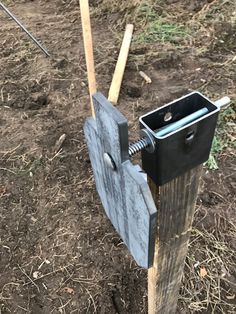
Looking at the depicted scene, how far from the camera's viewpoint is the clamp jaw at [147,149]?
95cm

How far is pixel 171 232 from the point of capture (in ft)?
4.18

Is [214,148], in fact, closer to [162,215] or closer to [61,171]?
[61,171]

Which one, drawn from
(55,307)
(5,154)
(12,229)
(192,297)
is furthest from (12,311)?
(5,154)

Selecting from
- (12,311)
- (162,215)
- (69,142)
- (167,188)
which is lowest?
(12,311)

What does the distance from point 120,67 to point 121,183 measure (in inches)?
106

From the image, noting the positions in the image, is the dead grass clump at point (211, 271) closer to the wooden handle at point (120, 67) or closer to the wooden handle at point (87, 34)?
the wooden handle at point (87, 34)

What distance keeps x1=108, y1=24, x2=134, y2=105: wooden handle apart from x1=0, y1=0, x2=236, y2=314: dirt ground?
0.09 meters

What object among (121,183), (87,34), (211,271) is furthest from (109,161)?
(211,271)

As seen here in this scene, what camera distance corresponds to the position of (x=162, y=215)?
1.18 m

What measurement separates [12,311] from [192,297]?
0.97 m

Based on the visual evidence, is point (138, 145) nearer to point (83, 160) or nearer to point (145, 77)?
point (83, 160)

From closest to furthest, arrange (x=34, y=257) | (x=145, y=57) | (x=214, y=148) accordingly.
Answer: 1. (x=34, y=257)
2. (x=214, y=148)
3. (x=145, y=57)

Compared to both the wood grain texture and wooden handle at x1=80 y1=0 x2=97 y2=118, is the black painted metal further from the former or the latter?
wooden handle at x1=80 y1=0 x2=97 y2=118

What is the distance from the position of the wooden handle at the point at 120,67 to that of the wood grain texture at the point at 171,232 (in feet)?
6.59
